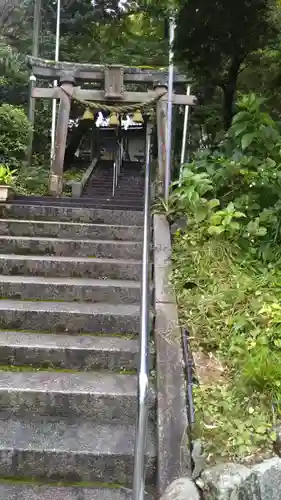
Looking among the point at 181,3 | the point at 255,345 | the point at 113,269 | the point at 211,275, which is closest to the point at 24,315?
the point at 113,269

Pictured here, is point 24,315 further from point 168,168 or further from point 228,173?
point 168,168

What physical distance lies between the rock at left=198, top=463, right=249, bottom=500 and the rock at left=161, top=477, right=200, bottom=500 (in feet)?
0.13

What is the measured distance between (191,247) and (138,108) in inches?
230

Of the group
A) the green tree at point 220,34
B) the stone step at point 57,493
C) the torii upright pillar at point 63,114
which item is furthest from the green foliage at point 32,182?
the stone step at point 57,493

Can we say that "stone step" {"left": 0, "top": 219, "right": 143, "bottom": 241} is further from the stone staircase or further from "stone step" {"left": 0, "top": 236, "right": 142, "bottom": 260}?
"stone step" {"left": 0, "top": 236, "right": 142, "bottom": 260}

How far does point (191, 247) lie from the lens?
3.44m

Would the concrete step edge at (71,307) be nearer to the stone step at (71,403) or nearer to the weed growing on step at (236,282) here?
the weed growing on step at (236,282)

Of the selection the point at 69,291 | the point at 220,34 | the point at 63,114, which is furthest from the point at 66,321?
the point at 63,114

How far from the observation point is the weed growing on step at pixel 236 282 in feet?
6.96

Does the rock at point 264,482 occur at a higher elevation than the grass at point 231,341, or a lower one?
lower

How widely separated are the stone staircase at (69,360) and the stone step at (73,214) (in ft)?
1.17

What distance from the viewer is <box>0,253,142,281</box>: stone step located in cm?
374

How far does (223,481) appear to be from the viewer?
5.95 feet

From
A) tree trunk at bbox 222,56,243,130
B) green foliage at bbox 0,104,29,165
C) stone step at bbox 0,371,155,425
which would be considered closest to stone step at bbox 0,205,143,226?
tree trunk at bbox 222,56,243,130
